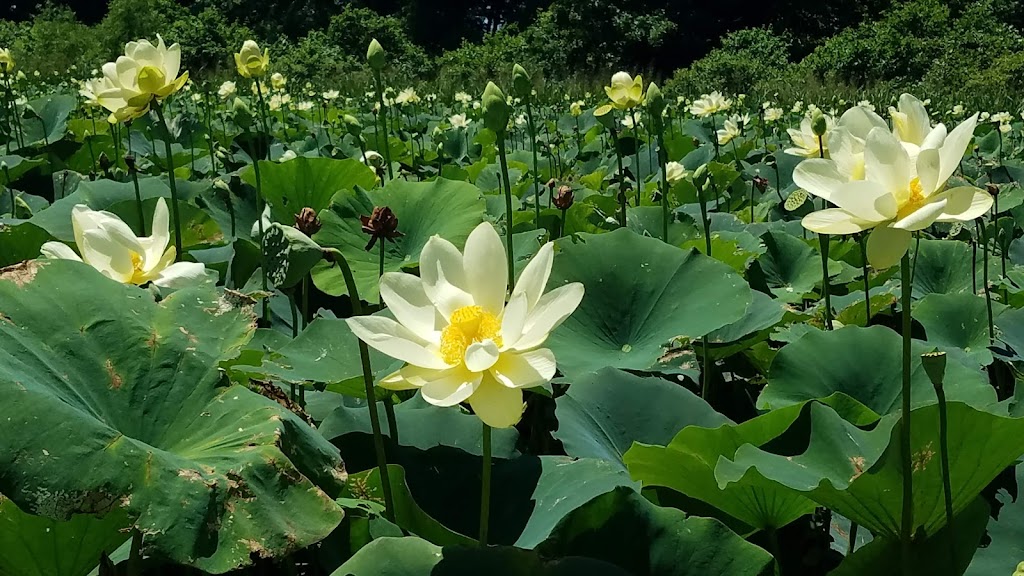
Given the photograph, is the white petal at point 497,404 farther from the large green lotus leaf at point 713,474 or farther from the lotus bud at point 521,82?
the lotus bud at point 521,82

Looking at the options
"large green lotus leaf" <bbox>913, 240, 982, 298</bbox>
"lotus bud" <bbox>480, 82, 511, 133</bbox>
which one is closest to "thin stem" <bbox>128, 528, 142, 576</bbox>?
"lotus bud" <bbox>480, 82, 511, 133</bbox>

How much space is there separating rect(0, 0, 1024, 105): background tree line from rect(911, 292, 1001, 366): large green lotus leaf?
786 centimetres

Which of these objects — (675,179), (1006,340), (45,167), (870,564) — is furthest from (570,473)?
(45,167)

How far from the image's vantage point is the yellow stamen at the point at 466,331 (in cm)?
62

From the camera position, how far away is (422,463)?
0.81 m

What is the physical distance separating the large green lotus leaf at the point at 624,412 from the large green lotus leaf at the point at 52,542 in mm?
413

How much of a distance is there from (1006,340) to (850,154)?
1.87 feet

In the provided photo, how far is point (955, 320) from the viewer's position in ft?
4.36

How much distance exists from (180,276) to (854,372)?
757 millimetres

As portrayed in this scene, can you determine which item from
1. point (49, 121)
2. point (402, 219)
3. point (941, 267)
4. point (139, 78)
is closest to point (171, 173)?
point (139, 78)

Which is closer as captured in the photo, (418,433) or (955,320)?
(418,433)

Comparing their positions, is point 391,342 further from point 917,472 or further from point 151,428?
point 917,472

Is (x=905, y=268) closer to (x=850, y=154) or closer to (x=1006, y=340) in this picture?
(x=850, y=154)

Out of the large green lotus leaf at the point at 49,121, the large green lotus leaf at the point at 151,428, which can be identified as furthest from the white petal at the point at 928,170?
the large green lotus leaf at the point at 49,121
